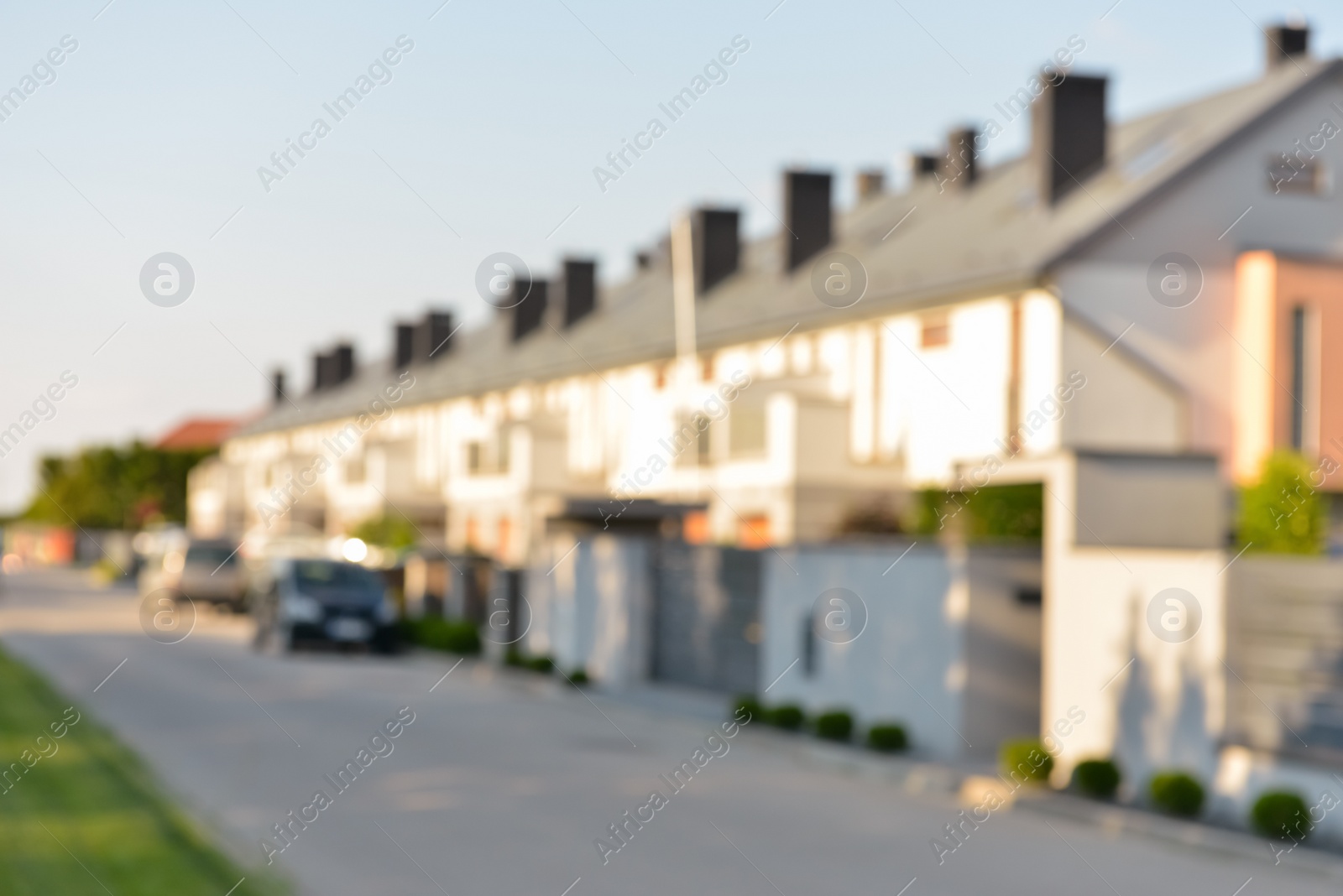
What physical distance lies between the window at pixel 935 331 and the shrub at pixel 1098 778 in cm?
1812

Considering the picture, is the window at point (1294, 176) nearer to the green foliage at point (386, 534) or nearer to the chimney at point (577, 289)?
the green foliage at point (386, 534)

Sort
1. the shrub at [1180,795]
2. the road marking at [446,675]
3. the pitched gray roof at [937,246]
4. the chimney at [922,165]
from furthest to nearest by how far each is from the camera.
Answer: the chimney at [922,165] < the pitched gray roof at [937,246] < the road marking at [446,675] < the shrub at [1180,795]

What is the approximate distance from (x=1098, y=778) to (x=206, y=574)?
101 ft

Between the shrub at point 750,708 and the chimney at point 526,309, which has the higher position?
the chimney at point 526,309

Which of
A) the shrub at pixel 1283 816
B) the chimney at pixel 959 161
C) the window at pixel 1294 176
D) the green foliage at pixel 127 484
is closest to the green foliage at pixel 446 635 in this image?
A: the chimney at pixel 959 161

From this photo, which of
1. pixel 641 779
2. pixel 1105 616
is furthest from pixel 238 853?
pixel 1105 616

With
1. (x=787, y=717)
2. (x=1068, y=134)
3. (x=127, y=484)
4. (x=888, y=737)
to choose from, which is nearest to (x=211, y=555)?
(x=1068, y=134)

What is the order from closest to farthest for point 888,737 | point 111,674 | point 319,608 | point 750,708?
point 888,737 < point 750,708 < point 111,674 < point 319,608

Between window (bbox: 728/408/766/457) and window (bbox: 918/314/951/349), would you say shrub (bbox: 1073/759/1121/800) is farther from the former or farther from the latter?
window (bbox: 728/408/766/457)

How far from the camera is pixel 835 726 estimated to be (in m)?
16.7

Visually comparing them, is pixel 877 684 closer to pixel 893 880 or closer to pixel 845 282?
pixel 893 880

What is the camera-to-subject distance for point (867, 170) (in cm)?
4494

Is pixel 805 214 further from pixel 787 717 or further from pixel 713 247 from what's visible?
pixel 787 717

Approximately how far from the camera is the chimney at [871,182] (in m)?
44.7
